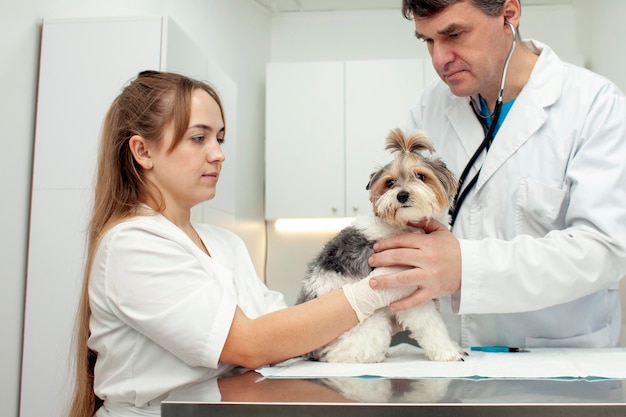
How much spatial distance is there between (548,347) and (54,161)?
1950 mm

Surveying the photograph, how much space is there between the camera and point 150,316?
1.11 metres

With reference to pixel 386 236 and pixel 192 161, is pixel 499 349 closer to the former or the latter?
pixel 386 236

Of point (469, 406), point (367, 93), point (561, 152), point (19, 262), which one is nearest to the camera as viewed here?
point (469, 406)

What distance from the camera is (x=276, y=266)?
14.9 feet

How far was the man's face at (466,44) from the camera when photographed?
57.7 inches

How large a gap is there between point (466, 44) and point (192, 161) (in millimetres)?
811

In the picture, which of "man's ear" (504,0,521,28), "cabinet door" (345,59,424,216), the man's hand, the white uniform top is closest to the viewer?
the white uniform top

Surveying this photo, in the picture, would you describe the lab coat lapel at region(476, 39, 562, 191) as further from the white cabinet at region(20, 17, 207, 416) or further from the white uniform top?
the white cabinet at region(20, 17, 207, 416)

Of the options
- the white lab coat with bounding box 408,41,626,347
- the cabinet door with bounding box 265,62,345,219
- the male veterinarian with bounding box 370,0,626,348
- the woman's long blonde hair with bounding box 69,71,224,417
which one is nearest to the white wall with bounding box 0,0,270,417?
the woman's long blonde hair with bounding box 69,71,224,417

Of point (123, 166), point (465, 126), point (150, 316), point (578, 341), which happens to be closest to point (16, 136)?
point (123, 166)

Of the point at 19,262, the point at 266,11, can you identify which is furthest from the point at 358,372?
the point at 266,11

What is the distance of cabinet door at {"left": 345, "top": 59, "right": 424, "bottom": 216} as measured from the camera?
4047 millimetres

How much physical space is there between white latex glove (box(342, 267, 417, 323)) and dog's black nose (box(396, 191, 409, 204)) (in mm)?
165

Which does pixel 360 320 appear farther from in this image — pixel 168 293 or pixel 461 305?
pixel 168 293
